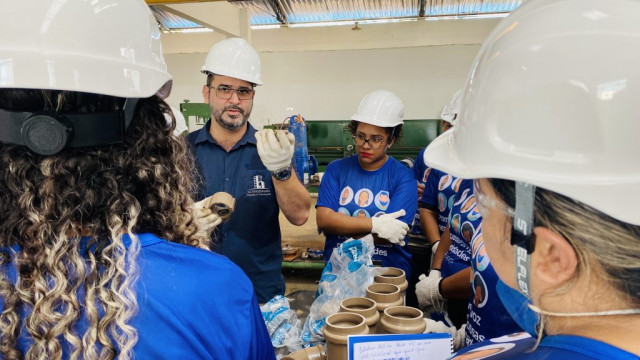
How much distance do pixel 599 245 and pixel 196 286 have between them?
67 cm

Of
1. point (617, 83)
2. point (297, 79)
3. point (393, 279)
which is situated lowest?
point (393, 279)

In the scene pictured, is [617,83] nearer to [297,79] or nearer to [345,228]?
[345,228]

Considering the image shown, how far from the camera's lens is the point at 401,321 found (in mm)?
1023

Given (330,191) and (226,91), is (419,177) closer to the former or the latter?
(330,191)

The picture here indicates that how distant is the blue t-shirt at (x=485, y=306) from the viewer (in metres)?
1.26

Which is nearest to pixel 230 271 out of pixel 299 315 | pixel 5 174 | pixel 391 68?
pixel 5 174

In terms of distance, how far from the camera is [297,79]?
748cm

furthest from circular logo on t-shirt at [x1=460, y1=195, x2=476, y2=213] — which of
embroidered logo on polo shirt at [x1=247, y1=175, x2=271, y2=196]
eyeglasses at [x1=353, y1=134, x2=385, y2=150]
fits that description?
embroidered logo on polo shirt at [x1=247, y1=175, x2=271, y2=196]

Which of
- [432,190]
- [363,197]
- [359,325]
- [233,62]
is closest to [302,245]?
[432,190]

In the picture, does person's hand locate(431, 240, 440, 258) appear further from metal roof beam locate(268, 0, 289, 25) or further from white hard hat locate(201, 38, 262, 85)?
metal roof beam locate(268, 0, 289, 25)

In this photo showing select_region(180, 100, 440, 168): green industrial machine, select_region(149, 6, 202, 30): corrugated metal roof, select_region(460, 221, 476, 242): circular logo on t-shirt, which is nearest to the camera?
select_region(460, 221, 476, 242): circular logo on t-shirt

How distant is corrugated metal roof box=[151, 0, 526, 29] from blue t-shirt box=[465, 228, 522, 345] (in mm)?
5212

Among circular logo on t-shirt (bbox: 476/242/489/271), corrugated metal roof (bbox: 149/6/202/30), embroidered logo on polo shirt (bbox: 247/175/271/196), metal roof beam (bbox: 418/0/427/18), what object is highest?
corrugated metal roof (bbox: 149/6/202/30)

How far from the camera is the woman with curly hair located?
0.63 m
